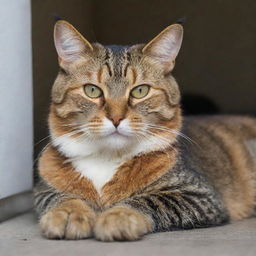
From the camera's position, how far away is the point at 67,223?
10.1 ft

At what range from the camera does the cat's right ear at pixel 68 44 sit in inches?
137

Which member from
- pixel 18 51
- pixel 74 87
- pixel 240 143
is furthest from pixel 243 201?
pixel 18 51

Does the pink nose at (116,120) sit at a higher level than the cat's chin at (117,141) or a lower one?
higher

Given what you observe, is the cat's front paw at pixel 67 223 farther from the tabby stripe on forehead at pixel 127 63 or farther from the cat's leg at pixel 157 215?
the tabby stripe on forehead at pixel 127 63

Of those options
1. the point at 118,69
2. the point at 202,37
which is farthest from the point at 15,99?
the point at 202,37

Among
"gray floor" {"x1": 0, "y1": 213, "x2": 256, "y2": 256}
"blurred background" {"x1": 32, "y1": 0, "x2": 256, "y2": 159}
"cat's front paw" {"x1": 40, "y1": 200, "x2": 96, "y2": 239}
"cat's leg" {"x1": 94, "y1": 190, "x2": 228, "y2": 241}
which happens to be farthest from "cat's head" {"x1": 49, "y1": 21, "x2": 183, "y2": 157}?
"blurred background" {"x1": 32, "y1": 0, "x2": 256, "y2": 159}

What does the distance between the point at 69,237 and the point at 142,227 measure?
1.21 ft

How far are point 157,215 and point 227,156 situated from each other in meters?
1.34

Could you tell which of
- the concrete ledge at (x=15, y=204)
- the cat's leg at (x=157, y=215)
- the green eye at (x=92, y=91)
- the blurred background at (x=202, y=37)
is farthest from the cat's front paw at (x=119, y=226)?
the blurred background at (x=202, y=37)

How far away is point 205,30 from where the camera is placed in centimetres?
675

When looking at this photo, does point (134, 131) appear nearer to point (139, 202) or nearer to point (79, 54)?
point (139, 202)

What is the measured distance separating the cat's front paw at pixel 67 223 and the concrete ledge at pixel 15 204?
70 centimetres

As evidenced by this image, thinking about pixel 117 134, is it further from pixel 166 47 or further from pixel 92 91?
pixel 166 47

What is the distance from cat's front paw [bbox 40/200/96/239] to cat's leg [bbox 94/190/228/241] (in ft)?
0.25
